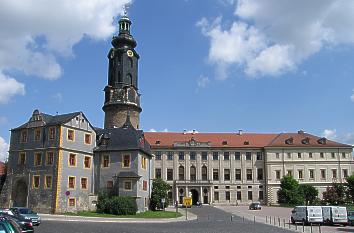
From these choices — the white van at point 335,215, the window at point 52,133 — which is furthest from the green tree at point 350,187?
the window at point 52,133

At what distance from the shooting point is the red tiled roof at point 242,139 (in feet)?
286

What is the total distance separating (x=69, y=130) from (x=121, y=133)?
22.5 ft

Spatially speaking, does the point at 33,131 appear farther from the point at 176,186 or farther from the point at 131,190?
the point at 176,186

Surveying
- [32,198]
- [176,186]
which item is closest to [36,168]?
[32,198]

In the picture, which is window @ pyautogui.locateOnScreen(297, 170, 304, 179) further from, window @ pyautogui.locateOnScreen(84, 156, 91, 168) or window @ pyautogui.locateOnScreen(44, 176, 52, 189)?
window @ pyautogui.locateOnScreen(44, 176, 52, 189)

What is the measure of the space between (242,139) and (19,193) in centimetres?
5349

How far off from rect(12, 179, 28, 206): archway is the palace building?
11cm

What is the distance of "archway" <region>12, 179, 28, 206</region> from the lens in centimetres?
4777

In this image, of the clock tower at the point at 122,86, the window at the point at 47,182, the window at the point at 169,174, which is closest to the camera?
the window at the point at 47,182

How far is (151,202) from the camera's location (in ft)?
180

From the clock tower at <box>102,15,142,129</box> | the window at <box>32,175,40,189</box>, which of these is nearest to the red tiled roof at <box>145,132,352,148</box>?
the clock tower at <box>102,15,142,129</box>

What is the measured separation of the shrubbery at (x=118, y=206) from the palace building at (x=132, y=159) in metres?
1.89

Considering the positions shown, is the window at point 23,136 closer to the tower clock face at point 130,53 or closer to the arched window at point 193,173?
the tower clock face at point 130,53

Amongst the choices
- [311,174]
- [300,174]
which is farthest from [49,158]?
[311,174]
